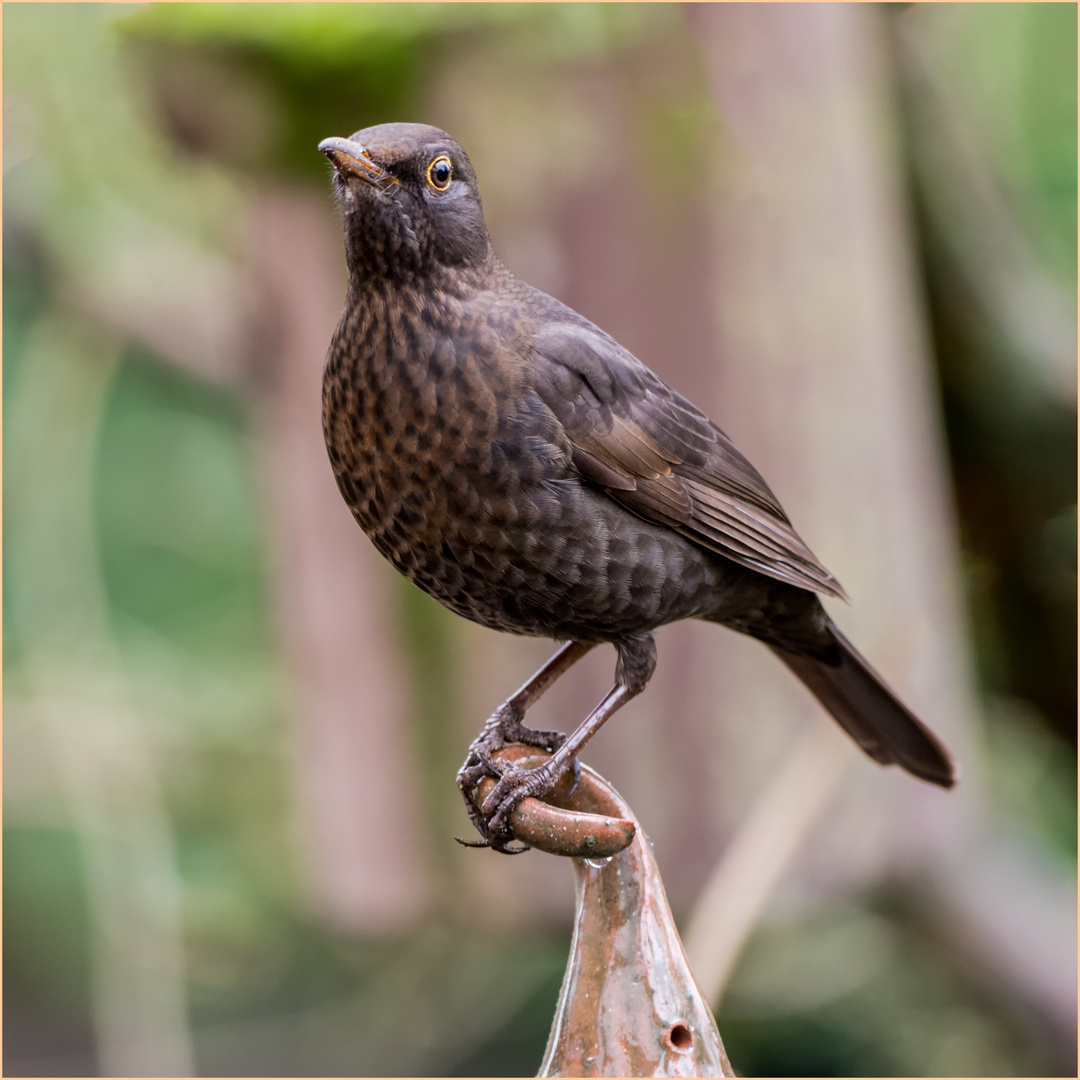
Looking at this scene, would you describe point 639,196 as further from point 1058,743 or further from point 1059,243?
point 1058,743

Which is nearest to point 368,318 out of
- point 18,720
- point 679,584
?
point 679,584

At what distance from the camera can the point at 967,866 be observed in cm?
546

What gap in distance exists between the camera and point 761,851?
4480 mm

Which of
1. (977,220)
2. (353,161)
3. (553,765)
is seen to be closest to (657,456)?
(553,765)

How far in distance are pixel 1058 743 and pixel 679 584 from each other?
14.4ft

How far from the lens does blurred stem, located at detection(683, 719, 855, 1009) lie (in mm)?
4402

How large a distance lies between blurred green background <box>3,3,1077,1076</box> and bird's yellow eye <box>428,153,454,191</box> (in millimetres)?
1597

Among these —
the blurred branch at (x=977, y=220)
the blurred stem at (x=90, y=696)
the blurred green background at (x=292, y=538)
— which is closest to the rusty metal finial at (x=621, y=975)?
the blurred green background at (x=292, y=538)

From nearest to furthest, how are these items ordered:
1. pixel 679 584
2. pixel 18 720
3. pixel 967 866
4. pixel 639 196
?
pixel 679 584 < pixel 639 196 < pixel 967 866 < pixel 18 720

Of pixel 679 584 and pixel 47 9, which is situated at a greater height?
pixel 47 9

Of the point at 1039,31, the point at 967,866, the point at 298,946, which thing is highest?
the point at 1039,31

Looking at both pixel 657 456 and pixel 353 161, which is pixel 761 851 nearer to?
pixel 657 456

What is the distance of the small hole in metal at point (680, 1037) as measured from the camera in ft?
7.43

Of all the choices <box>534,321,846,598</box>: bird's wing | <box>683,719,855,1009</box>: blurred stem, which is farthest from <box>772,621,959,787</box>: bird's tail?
<box>683,719,855,1009</box>: blurred stem
